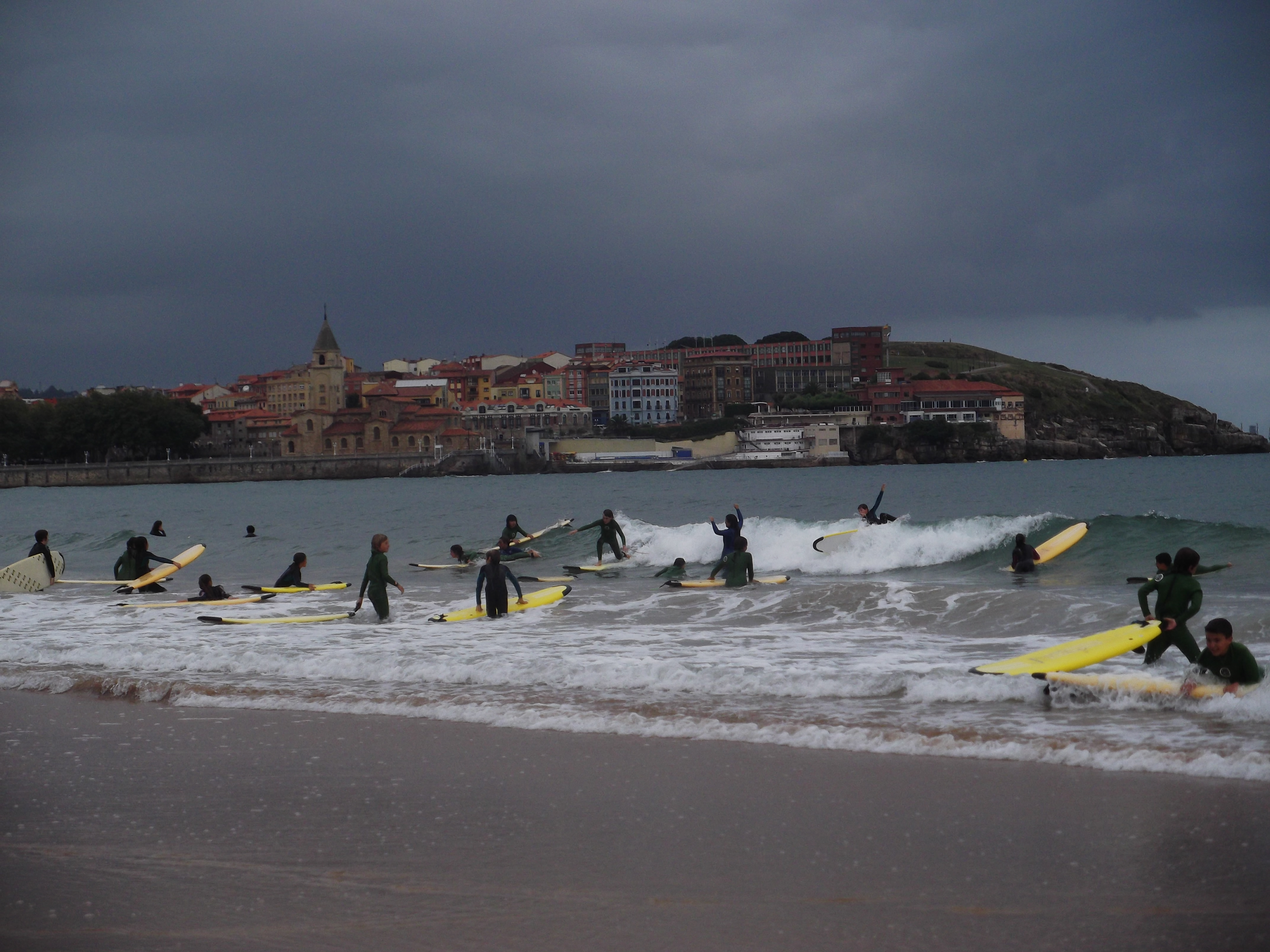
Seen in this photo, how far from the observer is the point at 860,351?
186m

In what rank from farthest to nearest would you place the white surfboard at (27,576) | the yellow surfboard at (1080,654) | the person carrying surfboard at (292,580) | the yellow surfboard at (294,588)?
the white surfboard at (27,576), the person carrying surfboard at (292,580), the yellow surfboard at (294,588), the yellow surfboard at (1080,654)

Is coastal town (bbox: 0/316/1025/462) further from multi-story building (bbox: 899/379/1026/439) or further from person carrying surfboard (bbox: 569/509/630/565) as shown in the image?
person carrying surfboard (bbox: 569/509/630/565)

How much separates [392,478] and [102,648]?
12658cm

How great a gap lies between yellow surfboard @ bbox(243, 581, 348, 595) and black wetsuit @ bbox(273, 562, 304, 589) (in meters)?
0.02

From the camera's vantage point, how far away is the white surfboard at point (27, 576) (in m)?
20.9

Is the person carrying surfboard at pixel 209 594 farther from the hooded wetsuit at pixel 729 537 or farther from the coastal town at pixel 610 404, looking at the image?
the coastal town at pixel 610 404

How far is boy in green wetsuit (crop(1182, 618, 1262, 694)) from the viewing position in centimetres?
827

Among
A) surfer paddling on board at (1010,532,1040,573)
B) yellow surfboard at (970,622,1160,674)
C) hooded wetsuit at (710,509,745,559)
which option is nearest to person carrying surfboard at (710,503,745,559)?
hooded wetsuit at (710,509,745,559)

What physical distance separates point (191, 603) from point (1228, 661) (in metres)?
15.3

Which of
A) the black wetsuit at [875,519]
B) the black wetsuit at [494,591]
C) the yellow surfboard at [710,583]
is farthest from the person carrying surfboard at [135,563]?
the black wetsuit at [875,519]

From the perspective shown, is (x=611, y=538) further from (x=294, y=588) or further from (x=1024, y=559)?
(x=1024, y=559)

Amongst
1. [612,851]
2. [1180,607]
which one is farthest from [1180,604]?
[612,851]

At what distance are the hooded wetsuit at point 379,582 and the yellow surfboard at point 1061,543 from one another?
41.3 ft

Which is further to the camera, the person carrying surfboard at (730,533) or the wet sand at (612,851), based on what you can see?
the person carrying surfboard at (730,533)
